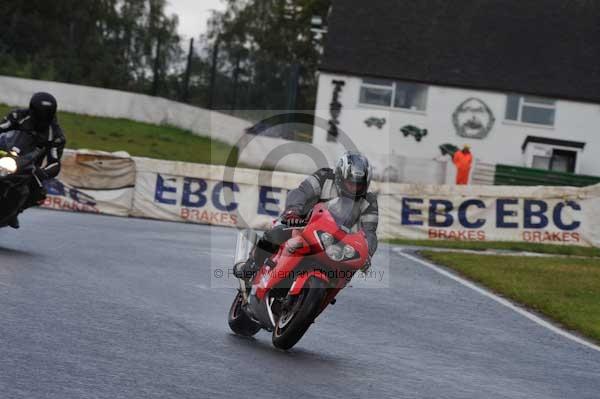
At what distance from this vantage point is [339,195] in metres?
9.43

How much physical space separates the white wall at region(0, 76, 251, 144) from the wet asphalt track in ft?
95.6

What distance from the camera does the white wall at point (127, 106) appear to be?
149 ft

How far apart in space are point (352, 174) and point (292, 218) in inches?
24.1

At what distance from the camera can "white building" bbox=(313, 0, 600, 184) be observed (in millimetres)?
47188

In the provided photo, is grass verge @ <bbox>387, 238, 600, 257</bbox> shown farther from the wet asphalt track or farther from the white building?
the white building

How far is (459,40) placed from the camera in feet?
160

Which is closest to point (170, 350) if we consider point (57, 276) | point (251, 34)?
point (57, 276)

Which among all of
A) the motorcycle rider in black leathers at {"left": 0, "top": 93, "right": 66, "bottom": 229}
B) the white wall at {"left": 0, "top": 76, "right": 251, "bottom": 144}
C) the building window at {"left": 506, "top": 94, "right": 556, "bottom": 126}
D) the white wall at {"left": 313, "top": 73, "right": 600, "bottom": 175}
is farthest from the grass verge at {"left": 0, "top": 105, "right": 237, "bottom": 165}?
the motorcycle rider in black leathers at {"left": 0, "top": 93, "right": 66, "bottom": 229}

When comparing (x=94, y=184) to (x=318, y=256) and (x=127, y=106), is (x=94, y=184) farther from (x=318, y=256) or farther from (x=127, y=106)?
(x=127, y=106)

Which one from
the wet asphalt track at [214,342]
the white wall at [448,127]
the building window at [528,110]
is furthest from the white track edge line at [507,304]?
the building window at [528,110]

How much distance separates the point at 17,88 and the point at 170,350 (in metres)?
38.7

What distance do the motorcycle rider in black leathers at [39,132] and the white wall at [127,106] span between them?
30334mm

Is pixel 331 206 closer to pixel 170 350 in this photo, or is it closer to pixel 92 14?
pixel 170 350

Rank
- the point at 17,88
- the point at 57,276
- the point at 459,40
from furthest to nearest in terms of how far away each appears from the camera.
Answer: the point at 459,40 < the point at 17,88 < the point at 57,276
